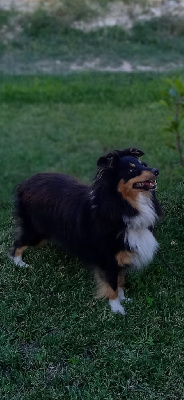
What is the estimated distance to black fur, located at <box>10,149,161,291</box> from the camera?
3586 mm

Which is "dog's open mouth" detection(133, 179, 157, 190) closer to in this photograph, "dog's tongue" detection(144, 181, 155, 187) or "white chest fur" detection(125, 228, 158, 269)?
"dog's tongue" detection(144, 181, 155, 187)

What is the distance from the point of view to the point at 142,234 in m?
3.80

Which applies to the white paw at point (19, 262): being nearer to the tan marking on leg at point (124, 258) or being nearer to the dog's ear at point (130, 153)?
the tan marking on leg at point (124, 258)

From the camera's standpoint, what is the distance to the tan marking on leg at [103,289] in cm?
396

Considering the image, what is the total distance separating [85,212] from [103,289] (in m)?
0.62

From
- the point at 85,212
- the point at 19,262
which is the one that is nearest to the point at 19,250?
the point at 19,262

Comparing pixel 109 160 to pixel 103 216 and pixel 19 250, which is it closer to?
pixel 103 216

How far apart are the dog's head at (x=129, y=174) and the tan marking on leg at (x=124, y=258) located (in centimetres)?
43

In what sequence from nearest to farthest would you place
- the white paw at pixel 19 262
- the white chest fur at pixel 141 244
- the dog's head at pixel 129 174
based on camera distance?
1. the dog's head at pixel 129 174
2. the white chest fur at pixel 141 244
3. the white paw at pixel 19 262

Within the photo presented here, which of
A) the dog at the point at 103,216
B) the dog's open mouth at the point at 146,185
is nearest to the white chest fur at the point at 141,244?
the dog at the point at 103,216

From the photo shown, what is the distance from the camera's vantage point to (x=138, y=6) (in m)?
15.0

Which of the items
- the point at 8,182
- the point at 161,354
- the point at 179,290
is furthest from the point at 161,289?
the point at 8,182

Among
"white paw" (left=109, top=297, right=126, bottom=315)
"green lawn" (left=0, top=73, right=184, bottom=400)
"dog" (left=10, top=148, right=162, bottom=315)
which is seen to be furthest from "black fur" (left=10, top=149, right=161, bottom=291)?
"green lawn" (left=0, top=73, right=184, bottom=400)

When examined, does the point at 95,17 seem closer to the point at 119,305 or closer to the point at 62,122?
the point at 62,122
